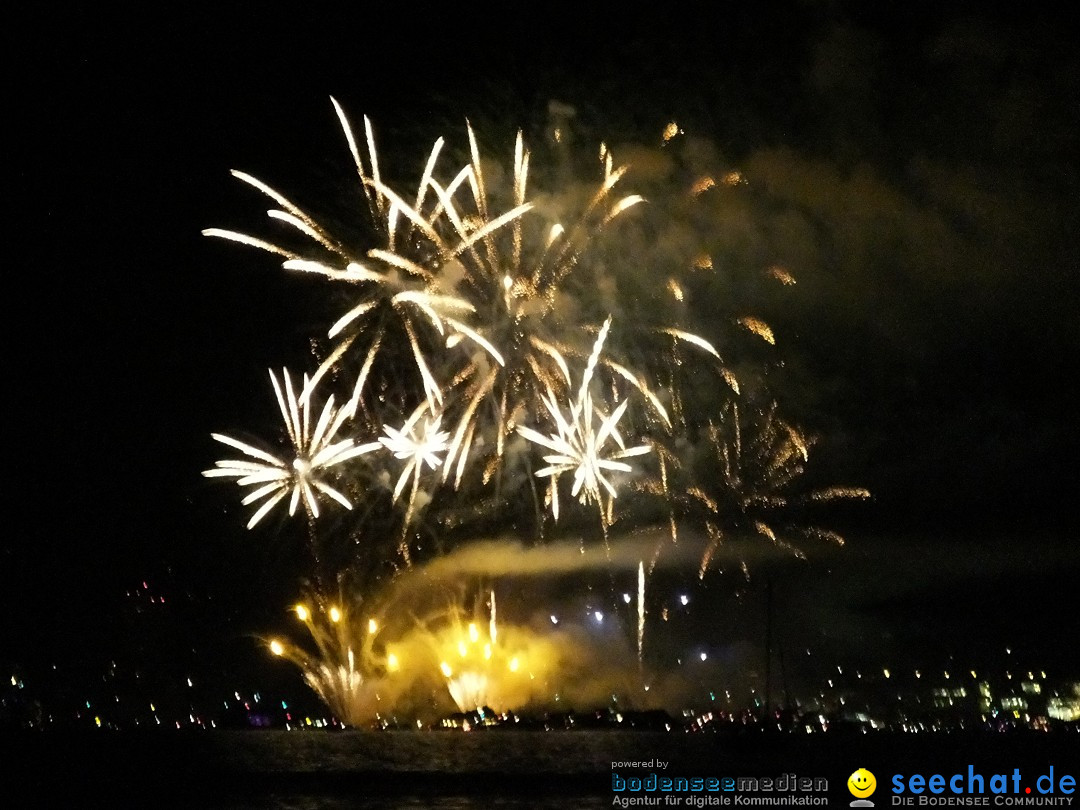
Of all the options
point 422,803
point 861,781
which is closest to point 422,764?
point 422,803

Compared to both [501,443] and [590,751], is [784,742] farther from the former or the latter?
[501,443]

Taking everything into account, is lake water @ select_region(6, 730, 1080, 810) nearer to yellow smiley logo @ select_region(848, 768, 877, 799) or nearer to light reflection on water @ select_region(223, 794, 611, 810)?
light reflection on water @ select_region(223, 794, 611, 810)

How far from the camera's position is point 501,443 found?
107 feet

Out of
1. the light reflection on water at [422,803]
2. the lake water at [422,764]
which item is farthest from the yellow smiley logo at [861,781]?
the light reflection on water at [422,803]

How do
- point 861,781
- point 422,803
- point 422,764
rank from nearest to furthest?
point 861,781 → point 422,803 → point 422,764

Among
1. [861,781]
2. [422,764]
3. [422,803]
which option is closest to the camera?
[861,781]

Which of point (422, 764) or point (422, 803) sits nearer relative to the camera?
point (422, 803)

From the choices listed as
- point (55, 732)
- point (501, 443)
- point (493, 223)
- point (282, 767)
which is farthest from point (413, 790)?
point (55, 732)

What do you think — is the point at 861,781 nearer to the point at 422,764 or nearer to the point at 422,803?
the point at 422,803

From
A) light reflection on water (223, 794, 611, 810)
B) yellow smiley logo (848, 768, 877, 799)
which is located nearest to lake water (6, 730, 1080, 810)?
light reflection on water (223, 794, 611, 810)

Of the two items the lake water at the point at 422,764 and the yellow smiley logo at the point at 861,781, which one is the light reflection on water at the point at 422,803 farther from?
the yellow smiley logo at the point at 861,781

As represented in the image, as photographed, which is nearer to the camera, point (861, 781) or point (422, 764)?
point (861, 781)

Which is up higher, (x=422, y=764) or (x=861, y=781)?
(x=861, y=781)

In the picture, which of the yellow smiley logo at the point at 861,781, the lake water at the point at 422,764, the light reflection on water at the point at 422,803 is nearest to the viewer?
the yellow smiley logo at the point at 861,781
